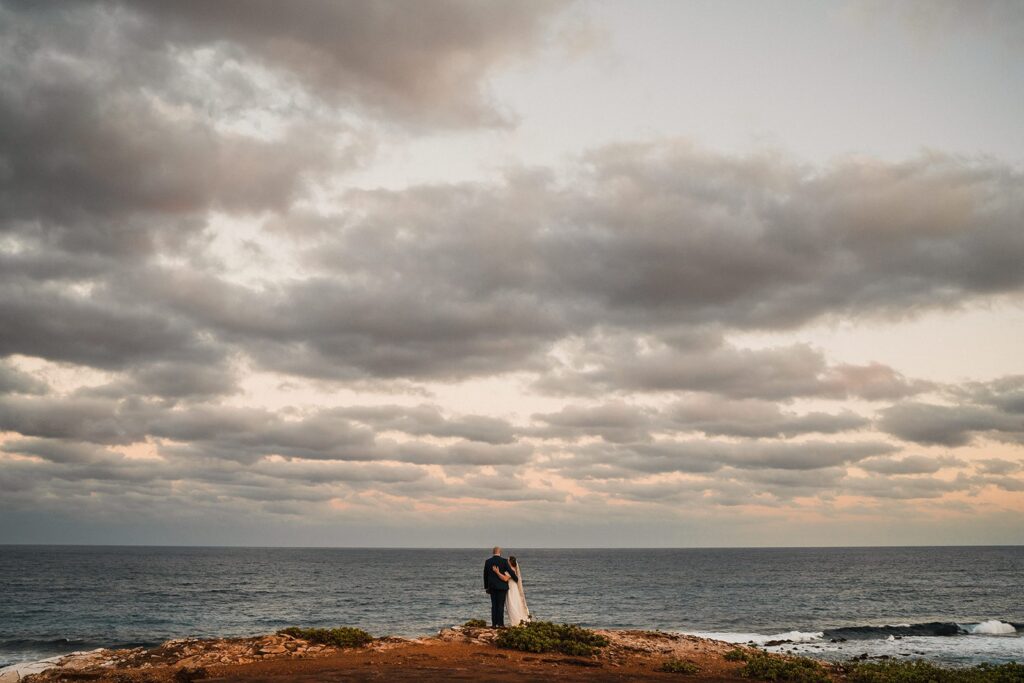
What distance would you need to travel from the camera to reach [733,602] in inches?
2815

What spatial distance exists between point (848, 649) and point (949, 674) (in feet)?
50.4

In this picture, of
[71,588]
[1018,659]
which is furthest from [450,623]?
[71,588]

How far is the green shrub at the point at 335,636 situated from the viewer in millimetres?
19094

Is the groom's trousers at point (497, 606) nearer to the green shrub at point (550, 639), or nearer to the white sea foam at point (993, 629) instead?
the green shrub at point (550, 639)

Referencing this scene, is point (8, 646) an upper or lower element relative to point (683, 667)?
lower

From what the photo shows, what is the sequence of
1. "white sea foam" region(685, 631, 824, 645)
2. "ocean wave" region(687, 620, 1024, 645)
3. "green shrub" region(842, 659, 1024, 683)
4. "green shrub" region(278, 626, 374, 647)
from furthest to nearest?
"ocean wave" region(687, 620, 1024, 645)
"white sea foam" region(685, 631, 824, 645)
"green shrub" region(842, 659, 1024, 683)
"green shrub" region(278, 626, 374, 647)

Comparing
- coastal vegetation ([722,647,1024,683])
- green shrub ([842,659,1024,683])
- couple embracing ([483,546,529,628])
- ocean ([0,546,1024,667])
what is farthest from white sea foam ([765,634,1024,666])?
couple embracing ([483,546,529,628])

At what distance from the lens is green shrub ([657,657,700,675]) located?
18.6m

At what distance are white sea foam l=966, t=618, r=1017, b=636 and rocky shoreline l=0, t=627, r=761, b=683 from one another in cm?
3507

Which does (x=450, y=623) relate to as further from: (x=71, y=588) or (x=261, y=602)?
(x=71, y=588)

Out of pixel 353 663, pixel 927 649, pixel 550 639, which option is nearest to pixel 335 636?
pixel 353 663

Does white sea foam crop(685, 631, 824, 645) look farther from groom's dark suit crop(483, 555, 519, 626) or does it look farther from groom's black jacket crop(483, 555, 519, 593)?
groom's black jacket crop(483, 555, 519, 593)

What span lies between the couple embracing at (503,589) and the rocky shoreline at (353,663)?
1.74 m

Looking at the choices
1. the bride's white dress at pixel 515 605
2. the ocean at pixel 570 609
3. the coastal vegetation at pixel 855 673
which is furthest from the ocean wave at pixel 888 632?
the bride's white dress at pixel 515 605
